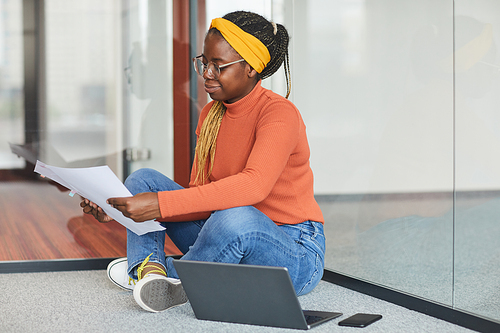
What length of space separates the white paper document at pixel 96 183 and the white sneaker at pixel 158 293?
15cm

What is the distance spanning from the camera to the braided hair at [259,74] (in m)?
1.44

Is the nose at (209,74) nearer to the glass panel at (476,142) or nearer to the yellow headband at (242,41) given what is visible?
the yellow headband at (242,41)

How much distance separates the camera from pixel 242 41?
1409 mm

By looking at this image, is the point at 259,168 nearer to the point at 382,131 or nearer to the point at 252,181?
the point at 252,181

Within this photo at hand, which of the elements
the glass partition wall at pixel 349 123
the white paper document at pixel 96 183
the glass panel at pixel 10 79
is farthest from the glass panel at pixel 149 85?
the white paper document at pixel 96 183

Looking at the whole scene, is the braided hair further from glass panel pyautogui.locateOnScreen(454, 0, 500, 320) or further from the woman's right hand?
glass panel pyautogui.locateOnScreen(454, 0, 500, 320)

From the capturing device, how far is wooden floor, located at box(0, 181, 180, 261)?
1.99 m

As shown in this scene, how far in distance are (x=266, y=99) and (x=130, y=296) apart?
0.74 m

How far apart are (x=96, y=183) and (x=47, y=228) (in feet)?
3.23

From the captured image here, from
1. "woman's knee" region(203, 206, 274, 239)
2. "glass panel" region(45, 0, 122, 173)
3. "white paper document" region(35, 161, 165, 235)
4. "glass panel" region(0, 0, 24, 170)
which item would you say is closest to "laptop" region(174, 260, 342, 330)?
"woman's knee" region(203, 206, 274, 239)

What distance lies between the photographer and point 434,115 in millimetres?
1457

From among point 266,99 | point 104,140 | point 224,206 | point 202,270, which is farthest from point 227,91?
point 104,140

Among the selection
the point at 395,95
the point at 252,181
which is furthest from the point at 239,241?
the point at 395,95

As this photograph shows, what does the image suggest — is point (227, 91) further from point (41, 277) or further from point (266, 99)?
point (41, 277)
